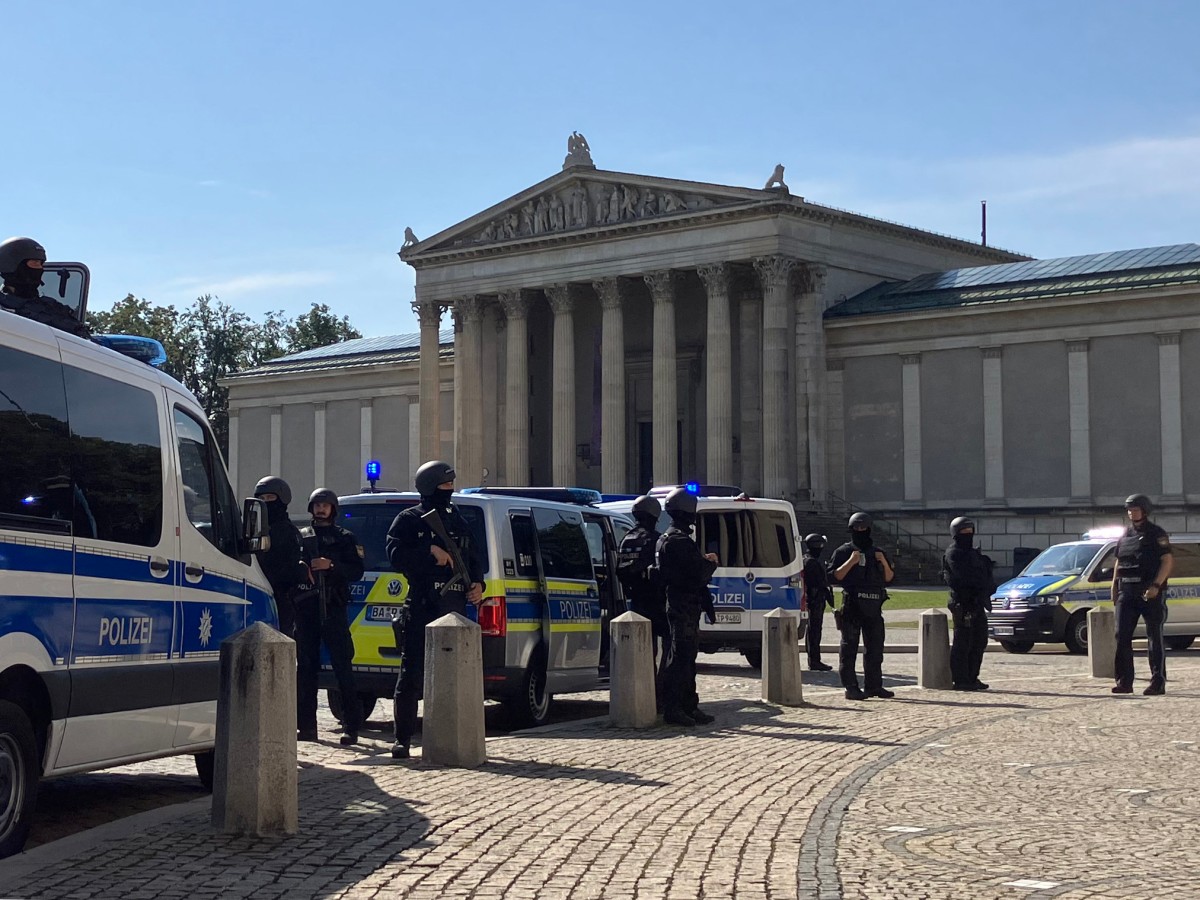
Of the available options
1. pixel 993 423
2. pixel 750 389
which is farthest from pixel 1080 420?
pixel 750 389

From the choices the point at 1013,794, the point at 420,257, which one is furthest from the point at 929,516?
the point at 1013,794

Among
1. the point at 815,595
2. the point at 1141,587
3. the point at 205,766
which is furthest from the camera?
the point at 815,595

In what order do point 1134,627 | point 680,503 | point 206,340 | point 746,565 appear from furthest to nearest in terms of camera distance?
point 206,340, point 746,565, point 1134,627, point 680,503

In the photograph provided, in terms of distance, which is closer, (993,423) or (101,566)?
(101,566)

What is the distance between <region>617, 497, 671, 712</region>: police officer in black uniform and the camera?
15164 mm

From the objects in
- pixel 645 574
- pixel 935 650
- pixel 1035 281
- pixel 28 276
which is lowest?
pixel 935 650

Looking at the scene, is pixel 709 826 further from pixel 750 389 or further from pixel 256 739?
pixel 750 389

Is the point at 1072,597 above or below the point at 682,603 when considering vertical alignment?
below

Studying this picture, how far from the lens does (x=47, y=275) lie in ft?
34.2

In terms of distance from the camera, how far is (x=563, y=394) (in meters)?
63.5

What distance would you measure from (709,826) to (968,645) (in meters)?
11.2

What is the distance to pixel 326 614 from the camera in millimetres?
13336

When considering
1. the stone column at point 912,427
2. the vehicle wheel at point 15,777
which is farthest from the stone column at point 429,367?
the vehicle wheel at point 15,777

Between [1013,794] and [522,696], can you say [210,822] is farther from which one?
[522,696]
